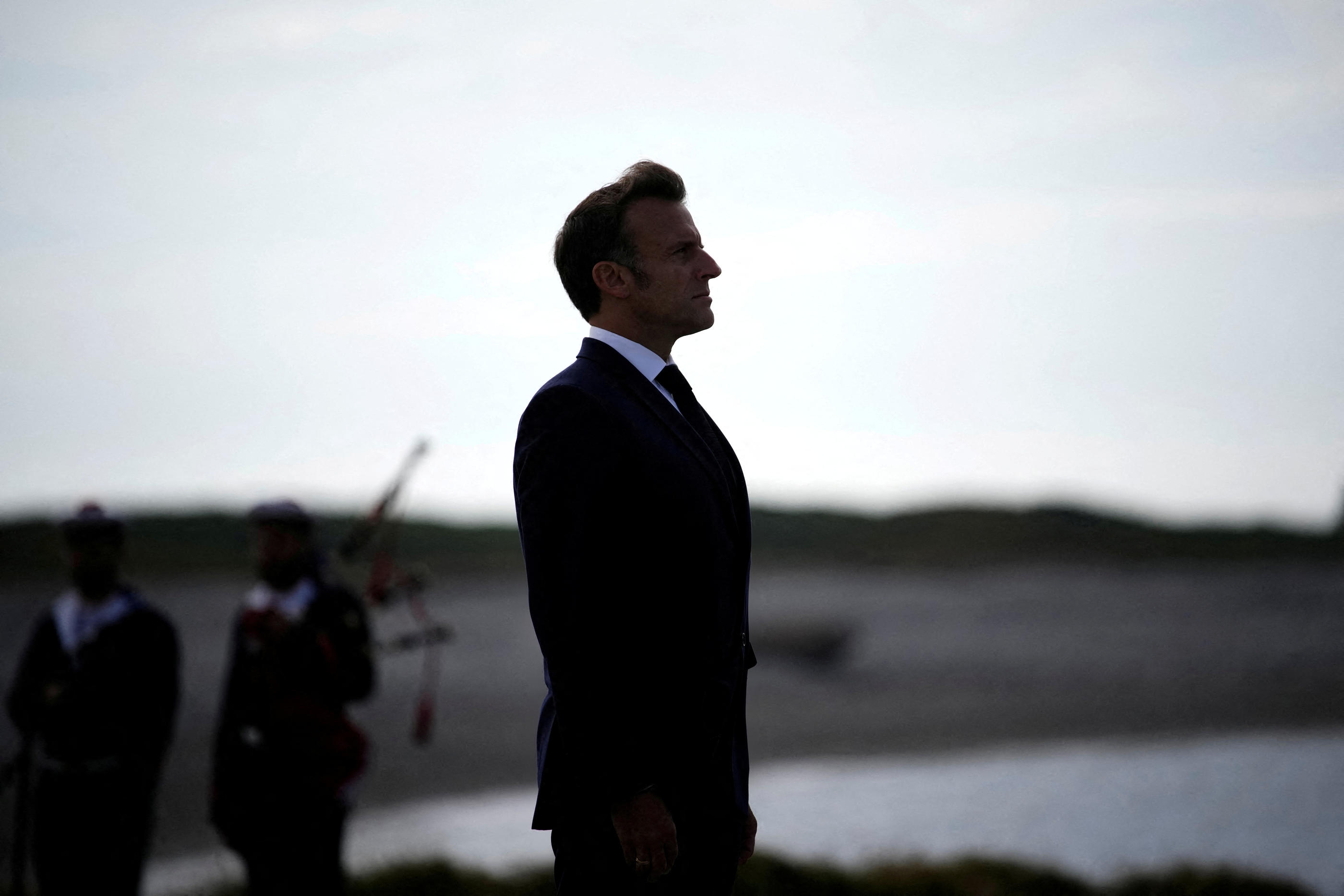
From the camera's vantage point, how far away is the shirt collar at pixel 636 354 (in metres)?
2.64

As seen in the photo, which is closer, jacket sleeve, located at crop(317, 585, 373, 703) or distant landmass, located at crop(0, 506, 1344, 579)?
jacket sleeve, located at crop(317, 585, 373, 703)

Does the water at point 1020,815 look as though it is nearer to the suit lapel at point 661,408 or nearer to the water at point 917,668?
the water at point 917,668

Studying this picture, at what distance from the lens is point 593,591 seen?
241 centimetres

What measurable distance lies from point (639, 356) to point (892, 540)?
2545cm

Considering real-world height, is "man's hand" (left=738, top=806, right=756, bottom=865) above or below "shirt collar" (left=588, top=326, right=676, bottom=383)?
below

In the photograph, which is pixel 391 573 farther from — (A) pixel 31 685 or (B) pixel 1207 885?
(B) pixel 1207 885

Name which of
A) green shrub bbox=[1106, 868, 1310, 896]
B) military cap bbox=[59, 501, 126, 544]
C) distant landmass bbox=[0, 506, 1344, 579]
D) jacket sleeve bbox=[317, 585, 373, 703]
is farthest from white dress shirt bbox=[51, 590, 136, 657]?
distant landmass bbox=[0, 506, 1344, 579]

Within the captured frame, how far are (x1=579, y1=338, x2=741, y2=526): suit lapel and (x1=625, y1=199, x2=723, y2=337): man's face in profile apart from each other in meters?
0.10

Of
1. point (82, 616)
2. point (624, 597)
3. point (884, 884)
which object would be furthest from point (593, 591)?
point (884, 884)

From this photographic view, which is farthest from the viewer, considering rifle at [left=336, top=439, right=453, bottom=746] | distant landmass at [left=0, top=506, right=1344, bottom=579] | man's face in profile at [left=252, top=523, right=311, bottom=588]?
distant landmass at [left=0, top=506, right=1344, bottom=579]

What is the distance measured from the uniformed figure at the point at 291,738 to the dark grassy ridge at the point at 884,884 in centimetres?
131

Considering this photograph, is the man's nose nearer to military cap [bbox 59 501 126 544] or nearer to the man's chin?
the man's chin

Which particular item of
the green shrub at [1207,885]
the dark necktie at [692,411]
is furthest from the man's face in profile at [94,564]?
the green shrub at [1207,885]

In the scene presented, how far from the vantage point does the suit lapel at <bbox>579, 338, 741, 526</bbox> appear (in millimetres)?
2578
